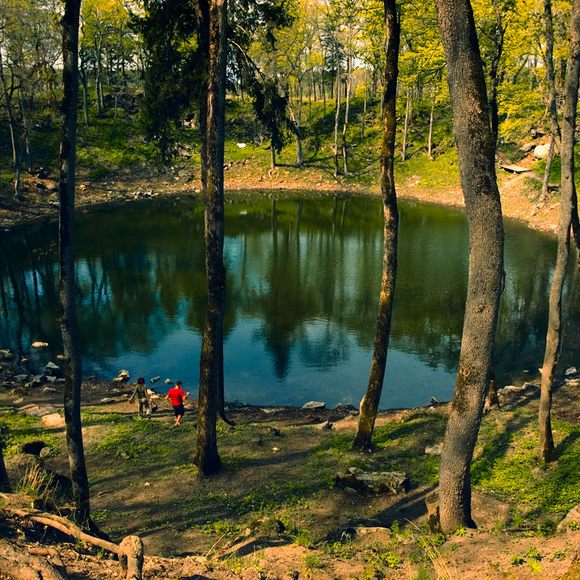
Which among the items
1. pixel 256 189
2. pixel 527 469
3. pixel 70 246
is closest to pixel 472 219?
pixel 70 246

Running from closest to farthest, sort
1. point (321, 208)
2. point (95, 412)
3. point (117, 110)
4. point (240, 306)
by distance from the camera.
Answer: point (95, 412)
point (240, 306)
point (321, 208)
point (117, 110)

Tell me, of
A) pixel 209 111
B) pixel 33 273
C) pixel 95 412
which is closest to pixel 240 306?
pixel 95 412

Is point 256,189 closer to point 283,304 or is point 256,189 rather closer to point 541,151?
point 541,151

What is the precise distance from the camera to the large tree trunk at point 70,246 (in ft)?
33.2

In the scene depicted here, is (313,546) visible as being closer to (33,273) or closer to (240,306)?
(240,306)

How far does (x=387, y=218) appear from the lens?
13.7 meters

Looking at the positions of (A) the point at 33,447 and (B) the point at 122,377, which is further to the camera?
(B) the point at 122,377

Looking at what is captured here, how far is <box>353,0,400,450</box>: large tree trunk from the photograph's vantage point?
12.9 meters

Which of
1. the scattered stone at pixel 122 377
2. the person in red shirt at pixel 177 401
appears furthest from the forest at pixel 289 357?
the scattered stone at pixel 122 377

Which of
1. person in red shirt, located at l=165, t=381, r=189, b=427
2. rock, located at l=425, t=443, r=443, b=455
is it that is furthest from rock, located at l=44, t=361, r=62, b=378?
rock, located at l=425, t=443, r=443, b=455

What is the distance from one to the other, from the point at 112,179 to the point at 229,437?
5092 centimetres

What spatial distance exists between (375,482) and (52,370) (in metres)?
14.3

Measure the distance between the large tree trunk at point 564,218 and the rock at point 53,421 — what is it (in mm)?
12650

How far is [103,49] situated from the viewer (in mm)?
77250
